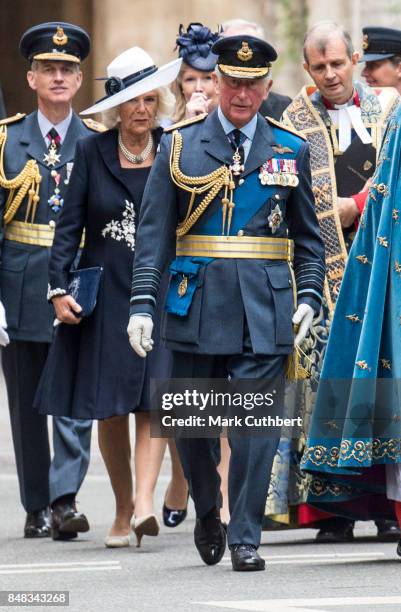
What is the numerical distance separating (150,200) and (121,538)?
1790 mm

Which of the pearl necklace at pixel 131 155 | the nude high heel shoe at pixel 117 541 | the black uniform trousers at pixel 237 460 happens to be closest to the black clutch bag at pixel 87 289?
the pearl necklace at pixel 131 155

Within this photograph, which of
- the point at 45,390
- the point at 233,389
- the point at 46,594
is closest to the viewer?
the point at 46,594

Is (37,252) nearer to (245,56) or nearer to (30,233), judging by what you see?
(30,233)

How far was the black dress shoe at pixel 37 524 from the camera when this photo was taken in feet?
34.6

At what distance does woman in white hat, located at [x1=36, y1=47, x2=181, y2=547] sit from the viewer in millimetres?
9977

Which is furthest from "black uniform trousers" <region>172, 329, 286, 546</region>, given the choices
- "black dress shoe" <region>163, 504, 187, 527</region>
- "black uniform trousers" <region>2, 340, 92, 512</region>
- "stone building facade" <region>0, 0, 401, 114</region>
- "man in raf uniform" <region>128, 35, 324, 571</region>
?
"stone building facade" <region>0, 0, 401, 114</region>

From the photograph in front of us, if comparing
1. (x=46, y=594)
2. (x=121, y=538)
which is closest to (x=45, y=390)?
(x=121, y=538)

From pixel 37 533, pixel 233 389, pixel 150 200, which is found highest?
pixel 150 200

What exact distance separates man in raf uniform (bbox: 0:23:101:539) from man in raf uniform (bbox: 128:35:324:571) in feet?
5.54

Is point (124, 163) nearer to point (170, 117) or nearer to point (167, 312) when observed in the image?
point (170, 117)

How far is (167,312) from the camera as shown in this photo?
897 centimetres

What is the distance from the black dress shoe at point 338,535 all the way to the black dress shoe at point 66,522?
101 cm

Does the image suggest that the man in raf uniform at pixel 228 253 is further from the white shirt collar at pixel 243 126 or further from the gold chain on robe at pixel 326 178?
the gold chain on robe at pixel 326 178

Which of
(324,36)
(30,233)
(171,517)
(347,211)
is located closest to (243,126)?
(347,211)
